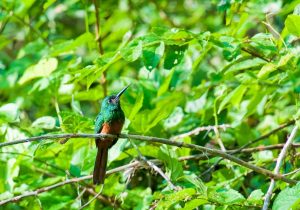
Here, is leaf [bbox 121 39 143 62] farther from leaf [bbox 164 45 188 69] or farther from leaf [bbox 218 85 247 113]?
leaf [bbox 218 85 247 113]

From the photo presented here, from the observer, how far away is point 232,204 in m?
2.40

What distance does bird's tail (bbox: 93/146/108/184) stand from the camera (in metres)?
2.89

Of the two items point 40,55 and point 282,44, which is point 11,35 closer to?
point 40,55

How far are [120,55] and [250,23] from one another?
1.01 m

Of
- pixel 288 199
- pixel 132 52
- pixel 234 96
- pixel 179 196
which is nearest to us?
pixel 288 199

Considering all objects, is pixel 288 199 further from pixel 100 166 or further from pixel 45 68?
pixel 45 68

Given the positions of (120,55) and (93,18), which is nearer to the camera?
(120,55)

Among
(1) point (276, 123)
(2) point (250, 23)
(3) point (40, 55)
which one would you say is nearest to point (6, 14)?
(3) point (40, 55)

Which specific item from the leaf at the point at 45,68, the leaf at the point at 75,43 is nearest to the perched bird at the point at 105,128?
the leaf at the point at 75,43

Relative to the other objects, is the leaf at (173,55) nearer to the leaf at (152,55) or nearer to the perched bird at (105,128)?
the leaf at (152,55)

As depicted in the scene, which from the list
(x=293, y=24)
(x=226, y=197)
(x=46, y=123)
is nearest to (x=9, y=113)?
(x=46, y=123)

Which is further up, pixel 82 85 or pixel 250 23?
pixel 250 23

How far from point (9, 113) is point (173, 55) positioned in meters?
0.87

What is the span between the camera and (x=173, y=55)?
8.79 feet
